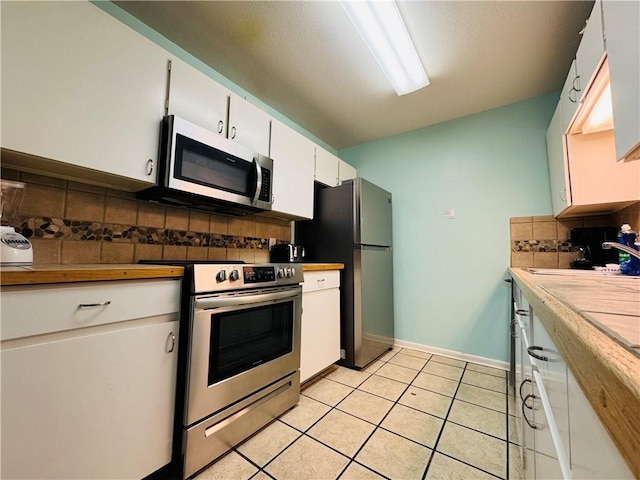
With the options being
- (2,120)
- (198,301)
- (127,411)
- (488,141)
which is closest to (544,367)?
(198,301)

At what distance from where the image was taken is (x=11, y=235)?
0.97 m

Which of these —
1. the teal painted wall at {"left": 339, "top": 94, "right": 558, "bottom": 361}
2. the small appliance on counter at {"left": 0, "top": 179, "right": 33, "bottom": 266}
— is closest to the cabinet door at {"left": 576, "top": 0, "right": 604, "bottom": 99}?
the teal painted wall at {"left": 339, "top": 94, "right": 558, "bottom": 361}

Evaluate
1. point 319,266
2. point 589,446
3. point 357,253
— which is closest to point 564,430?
point 589,446

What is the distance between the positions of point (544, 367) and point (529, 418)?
36 cm

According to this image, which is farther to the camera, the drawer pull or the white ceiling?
the white ceiling

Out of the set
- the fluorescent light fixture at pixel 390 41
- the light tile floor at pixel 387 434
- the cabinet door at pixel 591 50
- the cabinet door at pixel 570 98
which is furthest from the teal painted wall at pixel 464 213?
the cabinet door at pixel 591 50

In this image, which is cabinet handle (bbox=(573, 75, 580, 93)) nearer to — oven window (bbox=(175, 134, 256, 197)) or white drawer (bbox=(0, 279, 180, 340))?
oven window (bbox=(175, 134, 256, 197))

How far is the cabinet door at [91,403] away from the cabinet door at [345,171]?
218 centimetres

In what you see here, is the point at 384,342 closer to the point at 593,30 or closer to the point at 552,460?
the point at 552,460

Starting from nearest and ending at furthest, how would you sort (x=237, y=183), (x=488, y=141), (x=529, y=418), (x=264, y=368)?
(x=529, y=418) → (x=264, y=368) → (x=237, y=183) → (x=488, y=141)

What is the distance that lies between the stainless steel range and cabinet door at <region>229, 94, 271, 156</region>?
0.92 meters

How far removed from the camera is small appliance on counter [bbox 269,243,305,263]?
2.22 meters

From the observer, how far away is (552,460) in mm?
540

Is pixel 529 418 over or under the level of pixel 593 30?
under
